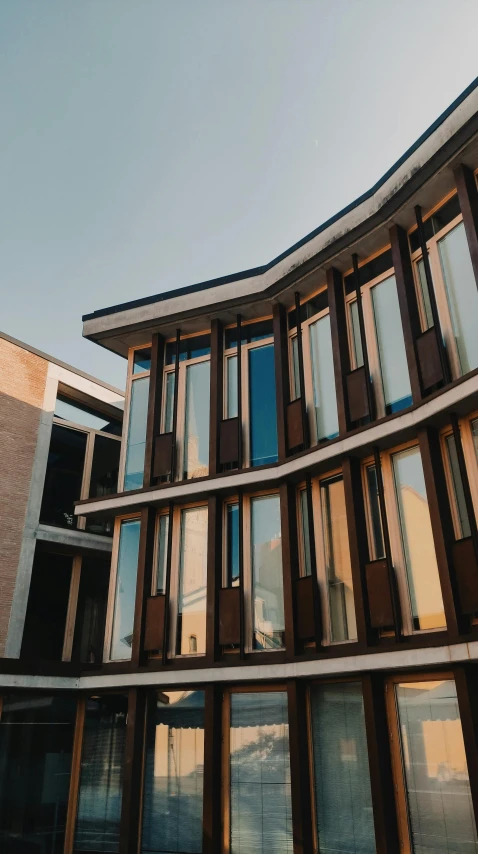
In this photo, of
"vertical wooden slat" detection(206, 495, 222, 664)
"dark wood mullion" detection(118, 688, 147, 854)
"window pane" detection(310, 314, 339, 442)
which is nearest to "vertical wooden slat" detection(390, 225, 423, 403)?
"window pane" detection(310, 314, 339, 442)

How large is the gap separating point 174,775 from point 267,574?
4210 millimetres

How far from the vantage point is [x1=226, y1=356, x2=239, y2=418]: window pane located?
15.4 meters

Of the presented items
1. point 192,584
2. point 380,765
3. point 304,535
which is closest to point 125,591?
point 192,584

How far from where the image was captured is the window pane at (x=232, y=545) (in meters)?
13.8

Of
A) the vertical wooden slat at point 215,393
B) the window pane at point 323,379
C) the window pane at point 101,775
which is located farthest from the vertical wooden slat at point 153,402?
the window pane at point 101,775

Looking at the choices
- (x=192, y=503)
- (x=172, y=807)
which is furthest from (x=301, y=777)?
(x=192, y=503)

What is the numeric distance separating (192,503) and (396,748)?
644 cm

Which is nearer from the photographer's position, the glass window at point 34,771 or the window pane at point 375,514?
the window pane at point 375,514

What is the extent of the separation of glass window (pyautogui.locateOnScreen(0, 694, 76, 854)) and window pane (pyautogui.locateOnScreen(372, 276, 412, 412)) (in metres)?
9.75

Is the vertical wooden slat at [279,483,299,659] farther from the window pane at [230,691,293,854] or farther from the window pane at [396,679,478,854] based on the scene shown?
the window pane at [396,679,478,854]

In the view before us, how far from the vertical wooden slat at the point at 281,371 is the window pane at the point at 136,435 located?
3715mm

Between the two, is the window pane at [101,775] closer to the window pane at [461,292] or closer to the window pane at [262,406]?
the window pane at [262,406]

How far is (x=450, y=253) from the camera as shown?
39.7ft

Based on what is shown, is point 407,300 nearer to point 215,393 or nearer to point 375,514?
point 375,514
